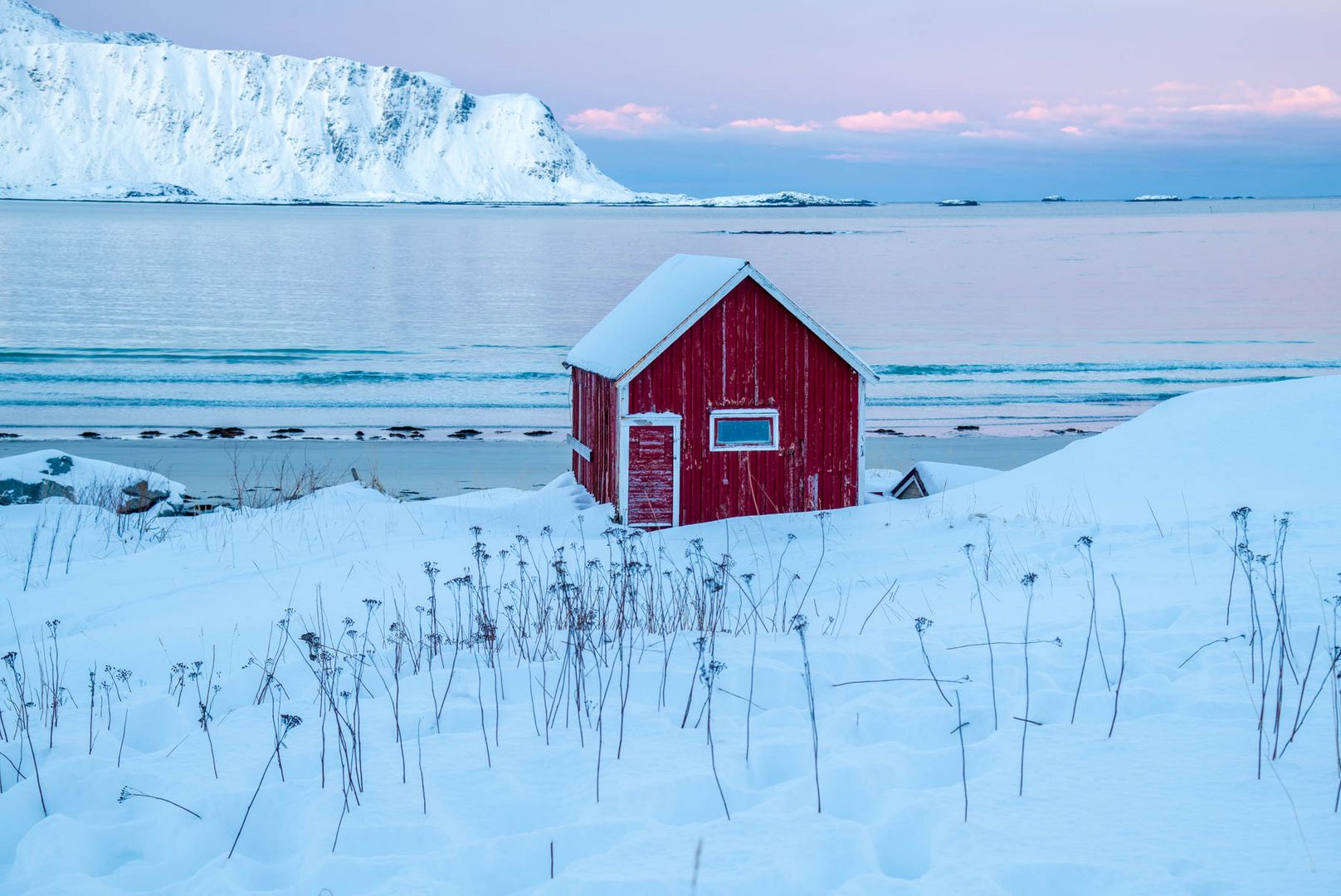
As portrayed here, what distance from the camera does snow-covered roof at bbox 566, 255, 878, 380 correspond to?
529 inches

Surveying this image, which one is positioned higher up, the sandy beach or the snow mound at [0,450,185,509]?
the snow mound at [0,450,185,509]

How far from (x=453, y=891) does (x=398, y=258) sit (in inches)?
3613

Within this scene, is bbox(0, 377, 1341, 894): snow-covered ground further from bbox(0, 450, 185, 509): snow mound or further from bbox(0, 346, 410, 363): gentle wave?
bbox(0, 346, 410, 363): gentle wave

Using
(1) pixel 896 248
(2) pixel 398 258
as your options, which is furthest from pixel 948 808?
(1) pixel 896 248

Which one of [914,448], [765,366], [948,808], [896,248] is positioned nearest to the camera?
[948,808]

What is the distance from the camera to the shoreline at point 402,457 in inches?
782

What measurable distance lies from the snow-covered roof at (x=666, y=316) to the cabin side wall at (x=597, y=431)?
294 millimetres

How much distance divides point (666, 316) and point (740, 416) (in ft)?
5.43

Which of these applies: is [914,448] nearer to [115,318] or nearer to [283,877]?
[283,877]

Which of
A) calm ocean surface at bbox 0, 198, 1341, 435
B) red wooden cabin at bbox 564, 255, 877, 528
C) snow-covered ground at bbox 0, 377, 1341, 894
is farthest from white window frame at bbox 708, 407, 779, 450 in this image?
calm ocean surface at bbox 0, 198, 1341, 435

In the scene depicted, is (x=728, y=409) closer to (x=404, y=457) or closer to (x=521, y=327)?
(x=404, y=457)

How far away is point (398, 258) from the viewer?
90625mm

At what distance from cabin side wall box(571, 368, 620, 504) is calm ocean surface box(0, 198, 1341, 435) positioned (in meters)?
11.4

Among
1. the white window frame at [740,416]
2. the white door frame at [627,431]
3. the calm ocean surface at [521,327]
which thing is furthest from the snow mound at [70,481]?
the calm ocean surface at [521,327]
